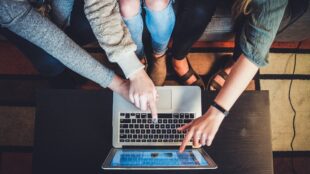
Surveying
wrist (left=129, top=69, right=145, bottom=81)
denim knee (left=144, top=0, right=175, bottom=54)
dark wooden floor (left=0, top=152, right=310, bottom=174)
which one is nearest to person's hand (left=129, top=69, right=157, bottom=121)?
wrist (left=129, top=69, right=145, bottom=81)

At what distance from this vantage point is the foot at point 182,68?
134cm

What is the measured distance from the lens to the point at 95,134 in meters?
0.88

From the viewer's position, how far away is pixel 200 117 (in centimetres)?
84

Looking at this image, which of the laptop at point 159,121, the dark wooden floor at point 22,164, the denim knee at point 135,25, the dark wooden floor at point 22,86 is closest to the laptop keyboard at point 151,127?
the laptop at point 159,121

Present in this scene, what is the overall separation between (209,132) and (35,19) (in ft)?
1.94

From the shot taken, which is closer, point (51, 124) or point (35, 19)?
point (35, 19)

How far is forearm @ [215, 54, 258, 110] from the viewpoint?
0.83m

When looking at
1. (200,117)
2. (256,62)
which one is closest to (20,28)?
(200,117)

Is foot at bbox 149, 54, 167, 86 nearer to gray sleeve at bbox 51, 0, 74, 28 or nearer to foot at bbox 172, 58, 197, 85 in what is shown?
foot at bbox 172, 58, 197, 85

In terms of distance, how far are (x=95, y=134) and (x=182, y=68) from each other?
0.62m

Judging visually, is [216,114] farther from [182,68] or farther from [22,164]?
[22,164]

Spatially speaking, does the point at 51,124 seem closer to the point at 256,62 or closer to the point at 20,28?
the point at 20,28

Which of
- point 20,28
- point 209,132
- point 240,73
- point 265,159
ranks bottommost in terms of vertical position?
point 265,159

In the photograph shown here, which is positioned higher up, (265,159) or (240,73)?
(240,73)
